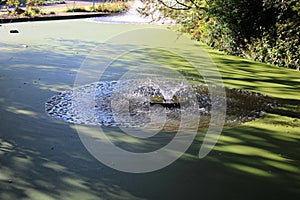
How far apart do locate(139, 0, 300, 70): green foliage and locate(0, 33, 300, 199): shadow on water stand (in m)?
2.59

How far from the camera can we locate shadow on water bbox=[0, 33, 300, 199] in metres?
2.89

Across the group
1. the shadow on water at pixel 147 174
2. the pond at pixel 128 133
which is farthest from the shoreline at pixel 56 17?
the shadow on water at pixel 147 174

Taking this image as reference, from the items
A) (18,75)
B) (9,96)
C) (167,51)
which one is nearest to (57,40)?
(167,51)

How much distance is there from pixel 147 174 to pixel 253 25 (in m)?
5.90

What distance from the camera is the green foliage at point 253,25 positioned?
731cm

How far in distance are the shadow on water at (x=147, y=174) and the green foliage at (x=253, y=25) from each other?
102 inches

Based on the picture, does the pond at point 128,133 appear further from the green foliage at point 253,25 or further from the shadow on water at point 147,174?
the green foliage at point 253,25

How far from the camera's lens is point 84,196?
2812mm

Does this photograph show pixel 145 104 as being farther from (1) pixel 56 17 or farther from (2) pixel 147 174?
(1) pixel 56 17

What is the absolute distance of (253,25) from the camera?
26.8ft

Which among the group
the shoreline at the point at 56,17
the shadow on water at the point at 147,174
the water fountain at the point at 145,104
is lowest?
the shadow on water at the point at 147,174

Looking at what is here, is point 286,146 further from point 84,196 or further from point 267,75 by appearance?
point 267,75

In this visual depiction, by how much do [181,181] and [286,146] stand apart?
4.47ft

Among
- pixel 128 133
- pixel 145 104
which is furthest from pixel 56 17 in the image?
pixel 128 133
